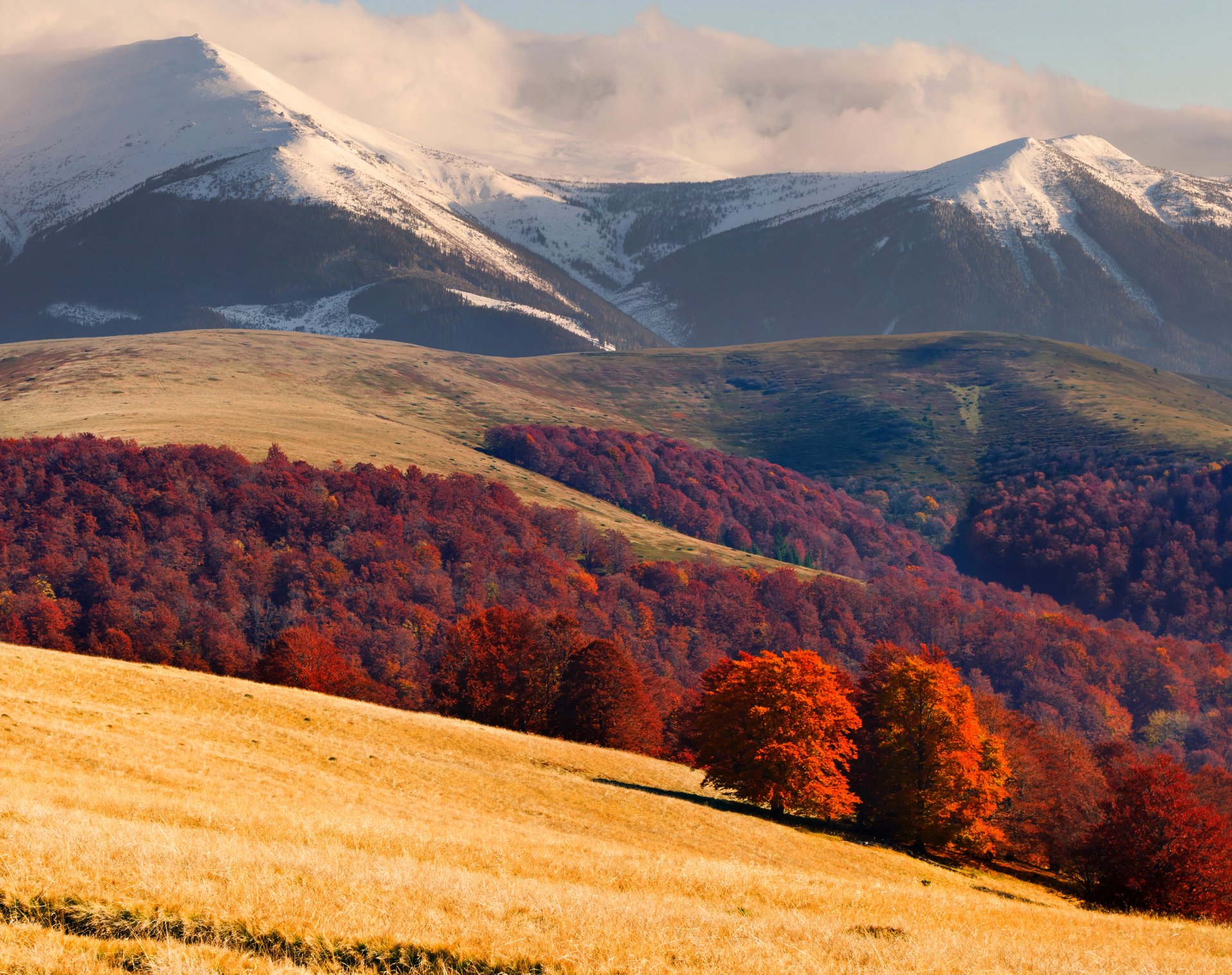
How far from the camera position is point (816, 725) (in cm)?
6638

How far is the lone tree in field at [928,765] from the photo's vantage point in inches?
2625

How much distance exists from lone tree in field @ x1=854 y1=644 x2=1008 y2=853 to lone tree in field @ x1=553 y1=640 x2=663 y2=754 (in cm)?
2320

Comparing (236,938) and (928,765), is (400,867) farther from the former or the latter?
(928,765)

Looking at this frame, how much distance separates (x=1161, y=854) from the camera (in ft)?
193

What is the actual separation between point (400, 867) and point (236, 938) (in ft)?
25.8

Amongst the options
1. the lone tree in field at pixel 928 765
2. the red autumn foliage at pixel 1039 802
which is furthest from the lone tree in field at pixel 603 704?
the red autumn foliage at pixel 1039 802

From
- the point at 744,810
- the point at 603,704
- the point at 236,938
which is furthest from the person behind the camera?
the point at 603,704

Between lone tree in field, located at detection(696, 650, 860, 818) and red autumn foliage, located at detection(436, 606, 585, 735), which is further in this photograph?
red autumn foliage, located at detection(436, 606, 585, 735)

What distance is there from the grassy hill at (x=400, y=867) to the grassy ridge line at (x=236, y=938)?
0.14 feet

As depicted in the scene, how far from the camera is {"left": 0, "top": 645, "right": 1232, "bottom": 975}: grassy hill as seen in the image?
18.8 meters

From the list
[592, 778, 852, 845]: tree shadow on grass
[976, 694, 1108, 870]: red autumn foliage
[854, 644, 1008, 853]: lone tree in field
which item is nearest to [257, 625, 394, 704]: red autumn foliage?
[592, 778, 852, 845]: tree shadow on grass

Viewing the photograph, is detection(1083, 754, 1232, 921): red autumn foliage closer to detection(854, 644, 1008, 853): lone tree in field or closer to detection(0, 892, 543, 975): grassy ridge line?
detection(854, 644, 1008, 853): lone tree in field

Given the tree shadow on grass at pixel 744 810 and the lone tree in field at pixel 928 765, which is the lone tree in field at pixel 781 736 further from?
the lone tree in field at pixel 928 765

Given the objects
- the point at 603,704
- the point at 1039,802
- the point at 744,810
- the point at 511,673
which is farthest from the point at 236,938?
the point at 511,673
